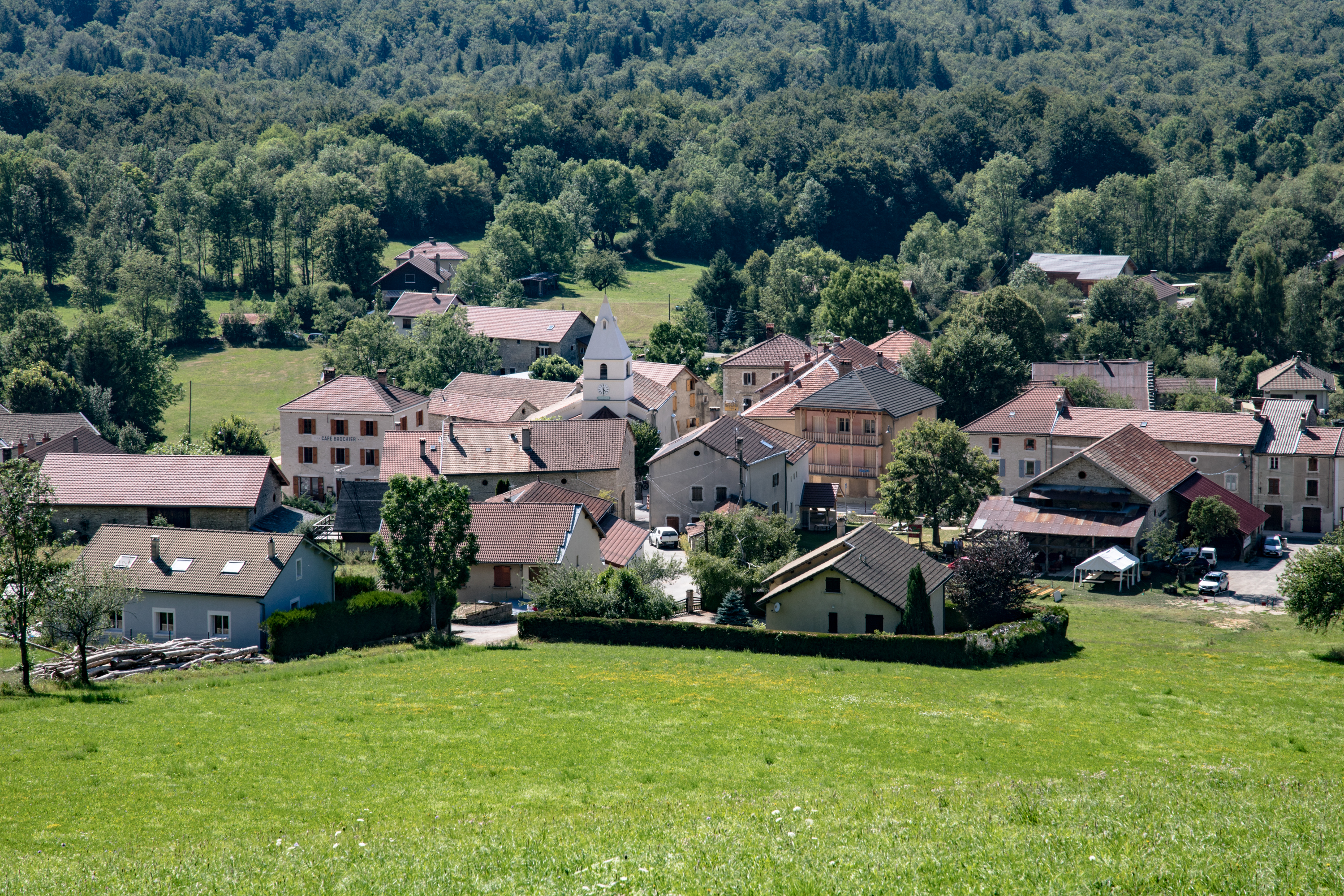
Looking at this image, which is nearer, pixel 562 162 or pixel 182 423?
pixel 182 423

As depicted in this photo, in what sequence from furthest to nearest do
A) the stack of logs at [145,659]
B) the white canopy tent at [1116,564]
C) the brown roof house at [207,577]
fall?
the white canopy tent at [1116,564] < the brown roof house at [207,577] < the stack of logs at [145,659]

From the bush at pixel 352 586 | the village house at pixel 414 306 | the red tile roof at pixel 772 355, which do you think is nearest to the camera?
the bush at pixel 352 586

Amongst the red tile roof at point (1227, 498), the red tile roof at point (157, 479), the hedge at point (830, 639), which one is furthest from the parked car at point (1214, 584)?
the red tile roof at point (157, 479)

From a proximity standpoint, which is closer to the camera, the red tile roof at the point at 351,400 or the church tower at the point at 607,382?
the church tower at the point at 607,382

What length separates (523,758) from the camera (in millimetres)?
26531

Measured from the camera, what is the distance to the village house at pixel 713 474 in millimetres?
67625

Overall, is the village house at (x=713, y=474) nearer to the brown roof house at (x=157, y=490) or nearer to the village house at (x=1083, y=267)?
the brown roof house at (x=157, y=490)

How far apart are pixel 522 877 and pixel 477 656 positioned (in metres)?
23.7

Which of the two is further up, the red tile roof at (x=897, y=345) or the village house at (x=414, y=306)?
the village house at (x=414, y=306)

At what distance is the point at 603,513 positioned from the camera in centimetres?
6141

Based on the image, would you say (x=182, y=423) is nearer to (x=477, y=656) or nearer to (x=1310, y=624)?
(x=477, y=656)

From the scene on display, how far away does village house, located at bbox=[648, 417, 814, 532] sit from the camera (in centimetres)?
6762

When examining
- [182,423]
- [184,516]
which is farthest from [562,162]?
[184,516]

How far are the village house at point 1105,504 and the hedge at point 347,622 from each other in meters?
30.6
